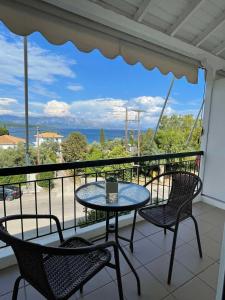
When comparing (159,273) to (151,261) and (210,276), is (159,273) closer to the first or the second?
(151,261)

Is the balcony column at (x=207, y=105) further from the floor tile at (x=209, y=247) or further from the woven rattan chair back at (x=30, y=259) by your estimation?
the woven rattan chair back at (x=30, y=259)

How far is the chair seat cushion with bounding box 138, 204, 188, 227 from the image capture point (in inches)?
68.4

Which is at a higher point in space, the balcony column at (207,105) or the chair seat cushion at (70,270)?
the balcony column at (207,105)

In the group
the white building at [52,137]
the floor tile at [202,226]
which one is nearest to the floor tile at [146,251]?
the floor tile at [202,226]

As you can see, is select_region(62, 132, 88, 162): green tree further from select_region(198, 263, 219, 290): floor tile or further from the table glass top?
select_region(198, 263, 219, 290): floor tile

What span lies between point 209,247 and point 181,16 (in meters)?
2.48

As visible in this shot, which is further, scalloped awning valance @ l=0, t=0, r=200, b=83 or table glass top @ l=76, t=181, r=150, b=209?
scalloped awning valance @ l=0, t=0, r=200, b=83

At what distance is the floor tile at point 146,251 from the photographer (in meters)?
1.89

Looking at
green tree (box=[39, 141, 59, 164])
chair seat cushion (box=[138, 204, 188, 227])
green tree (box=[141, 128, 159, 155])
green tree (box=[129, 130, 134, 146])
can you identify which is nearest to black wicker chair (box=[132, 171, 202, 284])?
chair seat cushion (box=[138, 204, 188, 227])

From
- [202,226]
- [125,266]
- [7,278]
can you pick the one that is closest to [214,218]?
[202,226]

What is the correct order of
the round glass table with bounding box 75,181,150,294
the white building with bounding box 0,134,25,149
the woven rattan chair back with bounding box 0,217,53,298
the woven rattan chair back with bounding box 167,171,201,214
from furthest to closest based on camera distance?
the white building with bounding box 0,134,25,149 → the woven rattan chair back with bounding box 167,171,201,214 → the round glass table with bounding box 75,181,150,294 → the woven rattan chair back with bounding box 0,217,53,298

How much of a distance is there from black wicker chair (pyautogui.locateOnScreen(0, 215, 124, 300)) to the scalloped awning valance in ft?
4.99

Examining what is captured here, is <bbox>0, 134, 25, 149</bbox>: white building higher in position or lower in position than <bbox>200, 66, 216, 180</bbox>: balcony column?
lower

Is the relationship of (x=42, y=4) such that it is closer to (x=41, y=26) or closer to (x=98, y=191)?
(x=41, y=26)
